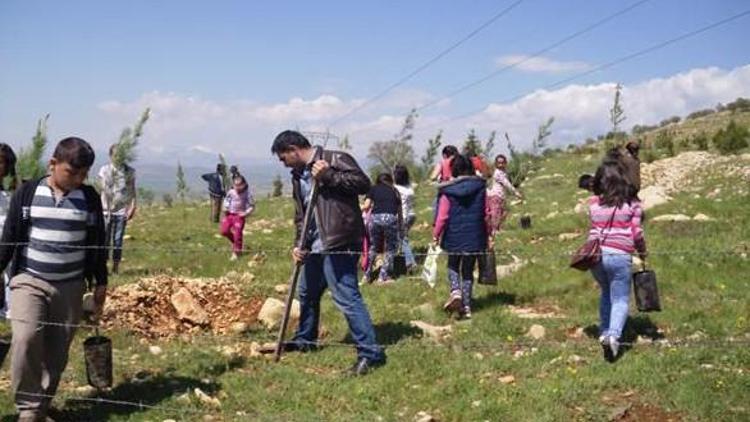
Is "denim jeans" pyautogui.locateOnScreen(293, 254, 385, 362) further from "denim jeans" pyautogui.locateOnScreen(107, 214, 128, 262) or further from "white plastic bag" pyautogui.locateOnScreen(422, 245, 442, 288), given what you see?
"denim jeans" pyautogui.locateOnScreen(107, 214, 128, 262)

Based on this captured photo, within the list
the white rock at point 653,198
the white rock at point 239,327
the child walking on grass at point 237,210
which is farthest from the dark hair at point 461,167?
the white rock at point 653,198

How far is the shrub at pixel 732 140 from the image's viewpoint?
81.2ft

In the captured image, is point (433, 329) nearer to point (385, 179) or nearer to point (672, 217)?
point (385, 179)

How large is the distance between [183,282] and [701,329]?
19.1 ft

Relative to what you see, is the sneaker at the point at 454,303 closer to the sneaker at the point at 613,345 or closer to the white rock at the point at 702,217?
the sneaker at the point at 613,345

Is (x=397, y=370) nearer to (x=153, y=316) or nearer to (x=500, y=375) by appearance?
(x=500, y=375)

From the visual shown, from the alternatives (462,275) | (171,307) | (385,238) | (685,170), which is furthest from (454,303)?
(685,170)

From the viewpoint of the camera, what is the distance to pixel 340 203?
6418 mm

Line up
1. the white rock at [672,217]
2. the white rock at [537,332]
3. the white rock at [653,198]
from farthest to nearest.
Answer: the white rock at [653,198] < the white rock at [672,217] < the white rock at [537,332]

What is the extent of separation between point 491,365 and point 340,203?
1.92 meters

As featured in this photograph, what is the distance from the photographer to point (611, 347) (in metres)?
6.16

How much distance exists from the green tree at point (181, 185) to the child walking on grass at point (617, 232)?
22.6 meters

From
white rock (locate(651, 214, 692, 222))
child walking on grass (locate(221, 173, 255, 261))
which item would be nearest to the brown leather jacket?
child walking on grass (locate(221, 173, 255, 261))

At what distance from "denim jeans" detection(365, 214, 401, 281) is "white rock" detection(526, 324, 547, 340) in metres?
3.48
